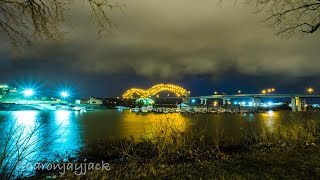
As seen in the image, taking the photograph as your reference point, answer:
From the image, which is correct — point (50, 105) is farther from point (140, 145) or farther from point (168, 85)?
point (140, 145)

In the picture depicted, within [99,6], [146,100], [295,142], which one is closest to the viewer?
[99,6]

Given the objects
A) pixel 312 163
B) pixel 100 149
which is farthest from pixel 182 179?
pixel 100 149

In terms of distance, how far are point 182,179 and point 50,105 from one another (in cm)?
14432

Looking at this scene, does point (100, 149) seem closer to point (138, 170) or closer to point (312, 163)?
point (138, 170)

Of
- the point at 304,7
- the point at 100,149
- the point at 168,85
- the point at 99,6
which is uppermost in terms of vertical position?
the point at 168,85

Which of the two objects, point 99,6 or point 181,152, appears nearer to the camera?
point 99,6

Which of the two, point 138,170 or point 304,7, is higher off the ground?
point 304,7

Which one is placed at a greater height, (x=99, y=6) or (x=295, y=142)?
(x=99, y=6)

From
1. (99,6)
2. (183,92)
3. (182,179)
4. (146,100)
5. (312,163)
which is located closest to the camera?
(99,6)

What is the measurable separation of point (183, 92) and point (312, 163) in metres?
184

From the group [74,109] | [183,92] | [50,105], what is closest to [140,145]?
[74,109]

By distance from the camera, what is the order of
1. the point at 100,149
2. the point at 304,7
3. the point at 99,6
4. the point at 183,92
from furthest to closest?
the point at 183,92 < the point at 100,149 < the point at 304,7 < the point at 99,6

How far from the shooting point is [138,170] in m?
8.55

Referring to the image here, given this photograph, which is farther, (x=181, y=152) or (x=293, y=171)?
(x=181, y=152)
